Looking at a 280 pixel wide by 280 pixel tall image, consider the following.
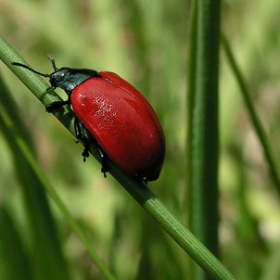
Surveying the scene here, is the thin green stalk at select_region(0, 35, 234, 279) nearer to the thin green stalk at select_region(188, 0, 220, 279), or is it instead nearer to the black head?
the thin green stalk at select_region(188, 0, 220, 279)

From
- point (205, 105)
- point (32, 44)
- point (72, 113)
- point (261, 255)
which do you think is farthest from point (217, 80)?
point (32, 44)

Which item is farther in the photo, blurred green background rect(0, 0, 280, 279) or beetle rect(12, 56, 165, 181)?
blurred green background rect(0, 0, 280, 279)

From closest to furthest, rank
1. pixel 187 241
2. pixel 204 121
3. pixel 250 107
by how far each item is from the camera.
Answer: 1. pixel 187 241
2. pixel 204 121
3. pixel 250 107

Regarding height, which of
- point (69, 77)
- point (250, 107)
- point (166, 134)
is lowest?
point (166, 134)

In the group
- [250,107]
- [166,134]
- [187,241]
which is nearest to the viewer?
[187,241]

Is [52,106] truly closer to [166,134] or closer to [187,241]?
[187,241]

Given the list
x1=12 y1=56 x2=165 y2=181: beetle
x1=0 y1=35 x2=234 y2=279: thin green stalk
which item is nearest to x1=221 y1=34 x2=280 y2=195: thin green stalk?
x1=12 y1=56 x2=165 y2=181: beetle

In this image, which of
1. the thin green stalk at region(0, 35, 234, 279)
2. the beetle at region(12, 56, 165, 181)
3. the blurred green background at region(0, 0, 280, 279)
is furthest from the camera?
the blurred green background at region(0, 0, 280, 279)

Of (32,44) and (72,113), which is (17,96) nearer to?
(32,44)

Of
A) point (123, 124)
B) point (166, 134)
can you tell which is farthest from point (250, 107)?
point (166, 134)
